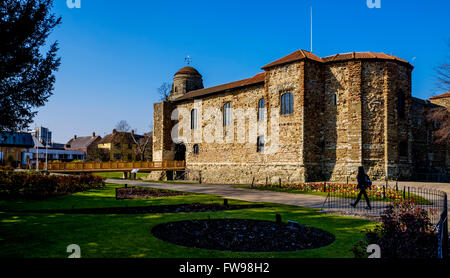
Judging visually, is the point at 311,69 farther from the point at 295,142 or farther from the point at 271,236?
the point at 271,236

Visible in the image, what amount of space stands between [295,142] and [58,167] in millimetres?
22092

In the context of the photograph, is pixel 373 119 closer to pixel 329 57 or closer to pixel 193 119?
pixel 329 57

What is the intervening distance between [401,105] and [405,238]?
25963 mm

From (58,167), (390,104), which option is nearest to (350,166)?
(390,104)

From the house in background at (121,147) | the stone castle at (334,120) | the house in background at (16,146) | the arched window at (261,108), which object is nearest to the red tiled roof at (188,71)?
the stone castle at (334,120)

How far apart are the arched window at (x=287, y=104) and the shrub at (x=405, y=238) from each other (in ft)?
72.9

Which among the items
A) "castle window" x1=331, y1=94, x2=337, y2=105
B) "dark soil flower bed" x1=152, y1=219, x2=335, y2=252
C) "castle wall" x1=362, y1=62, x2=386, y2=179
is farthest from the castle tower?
"dark soil flower bed" x1=152, y1=219, x2=335, y2=252

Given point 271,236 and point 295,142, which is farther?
point 295,142

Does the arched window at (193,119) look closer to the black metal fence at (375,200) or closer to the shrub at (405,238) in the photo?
the black metal fence at (375,200)

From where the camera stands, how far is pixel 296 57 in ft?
91.2

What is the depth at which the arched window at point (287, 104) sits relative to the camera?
2778cm

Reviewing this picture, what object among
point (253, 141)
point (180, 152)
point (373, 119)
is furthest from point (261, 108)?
point (180, 152)

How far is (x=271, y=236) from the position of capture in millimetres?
7113
